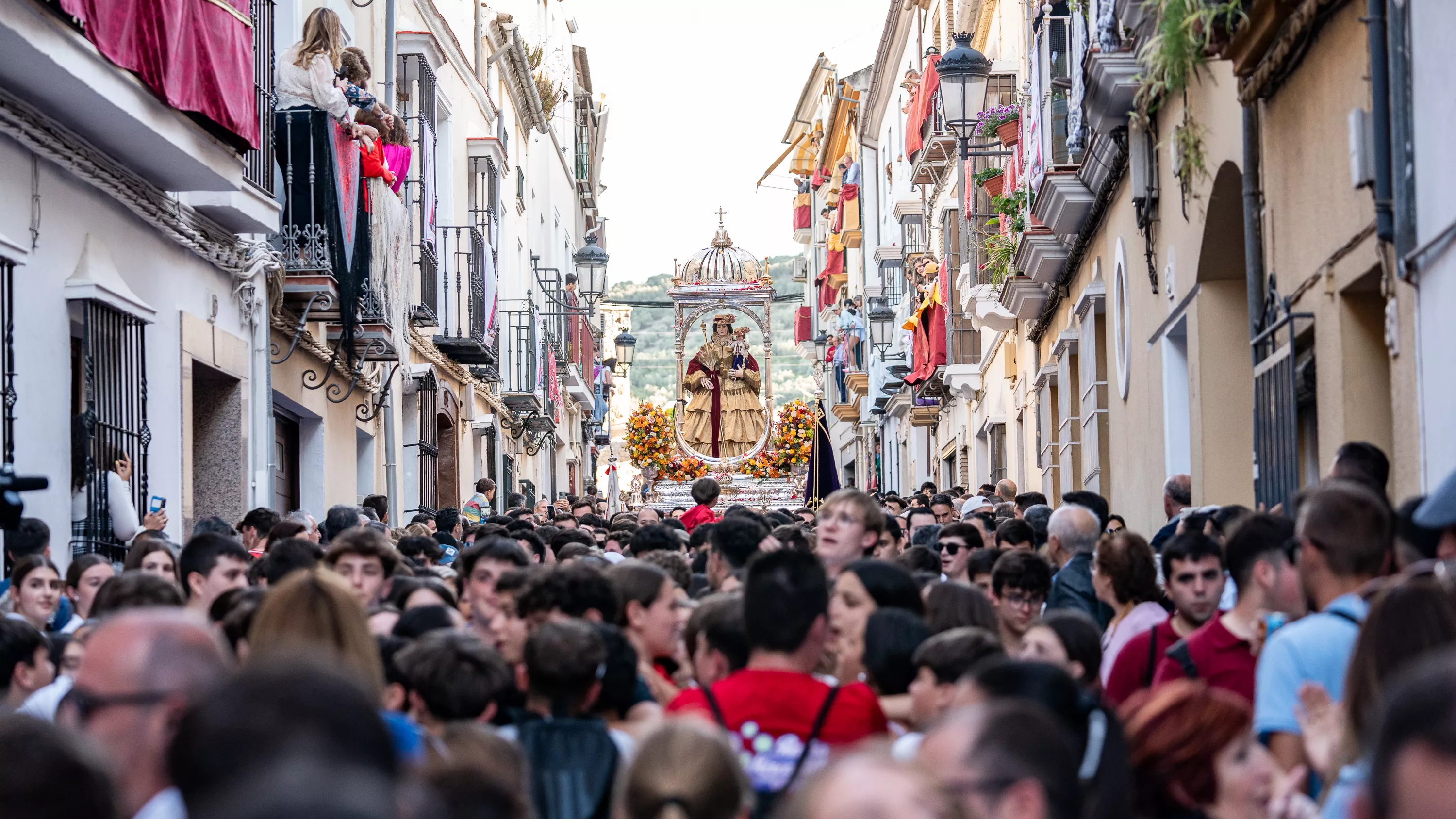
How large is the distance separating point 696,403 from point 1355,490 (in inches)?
1385

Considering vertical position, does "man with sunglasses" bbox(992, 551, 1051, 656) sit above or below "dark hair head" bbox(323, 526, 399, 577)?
below

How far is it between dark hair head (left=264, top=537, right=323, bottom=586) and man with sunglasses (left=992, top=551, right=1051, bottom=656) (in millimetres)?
2782

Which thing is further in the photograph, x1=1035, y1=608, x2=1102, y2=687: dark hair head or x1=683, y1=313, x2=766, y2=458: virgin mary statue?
x1=683, y1=313, x2=766, y2=458: virgin mary statue

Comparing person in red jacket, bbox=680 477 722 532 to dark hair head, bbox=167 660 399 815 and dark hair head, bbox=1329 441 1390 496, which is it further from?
dark hair head, bbox=167 660 399 815

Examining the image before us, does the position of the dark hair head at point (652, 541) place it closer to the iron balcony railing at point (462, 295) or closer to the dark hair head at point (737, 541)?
the dark hair head at point (737, 541)

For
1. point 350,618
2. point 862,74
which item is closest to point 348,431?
point 350,618

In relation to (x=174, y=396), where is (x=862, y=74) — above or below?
above

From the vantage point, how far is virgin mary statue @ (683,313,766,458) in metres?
39.6

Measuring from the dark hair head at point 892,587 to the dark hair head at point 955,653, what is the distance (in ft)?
2.52

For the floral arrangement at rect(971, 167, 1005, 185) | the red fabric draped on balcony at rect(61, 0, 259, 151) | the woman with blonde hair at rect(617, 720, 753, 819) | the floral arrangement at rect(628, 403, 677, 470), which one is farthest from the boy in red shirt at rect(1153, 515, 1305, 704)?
the floral arrangement at rect(628, 403, 677, 470)

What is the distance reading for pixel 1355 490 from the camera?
16.1ft

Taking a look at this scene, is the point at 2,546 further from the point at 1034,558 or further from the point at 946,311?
the point at 946,311

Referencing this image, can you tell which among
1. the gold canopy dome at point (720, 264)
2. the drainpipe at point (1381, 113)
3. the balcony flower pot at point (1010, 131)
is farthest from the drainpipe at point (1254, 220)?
the gold canopy dome at point (720, 264)

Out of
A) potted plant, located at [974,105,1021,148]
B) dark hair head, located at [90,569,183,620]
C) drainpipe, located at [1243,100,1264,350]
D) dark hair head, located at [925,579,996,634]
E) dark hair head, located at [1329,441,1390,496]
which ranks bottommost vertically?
dark hair head, located at [925,579,996,634]
